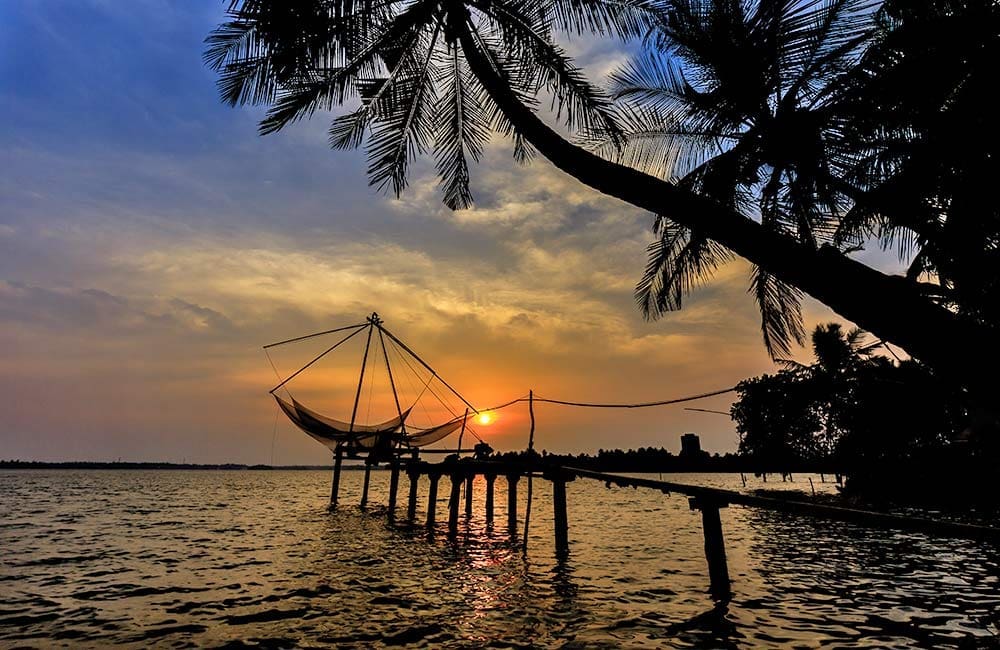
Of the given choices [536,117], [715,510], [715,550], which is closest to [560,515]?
[715,550]

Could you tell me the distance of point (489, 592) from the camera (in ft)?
28.1

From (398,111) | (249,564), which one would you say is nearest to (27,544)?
(249,564)

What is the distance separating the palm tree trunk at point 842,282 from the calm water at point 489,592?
151 inches

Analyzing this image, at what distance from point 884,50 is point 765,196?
2320mm

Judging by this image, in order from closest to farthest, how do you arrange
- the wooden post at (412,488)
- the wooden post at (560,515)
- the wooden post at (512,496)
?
the wooden post at (560,515), the wooden post at (512,496), the wooden post at (412,488)

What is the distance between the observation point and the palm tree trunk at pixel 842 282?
138 inches

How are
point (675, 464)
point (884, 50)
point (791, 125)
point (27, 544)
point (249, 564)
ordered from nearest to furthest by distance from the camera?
point (791, 125)
point (884, 50)
point (249, 564)
point (27, 544)
point (675, 464)

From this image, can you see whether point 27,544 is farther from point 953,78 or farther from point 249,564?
point 953,78

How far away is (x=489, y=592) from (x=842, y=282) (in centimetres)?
688

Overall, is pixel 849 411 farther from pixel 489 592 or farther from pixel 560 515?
pixel 489 592

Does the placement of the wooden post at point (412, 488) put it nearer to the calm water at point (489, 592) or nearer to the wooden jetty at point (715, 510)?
the wooden jetty at point (715, 510)

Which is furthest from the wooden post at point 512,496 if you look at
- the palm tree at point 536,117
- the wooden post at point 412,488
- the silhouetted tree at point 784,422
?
the silhouetted tree at point 784,422

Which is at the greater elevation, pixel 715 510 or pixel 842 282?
pixel 842 282

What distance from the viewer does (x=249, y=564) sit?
1162 cm
